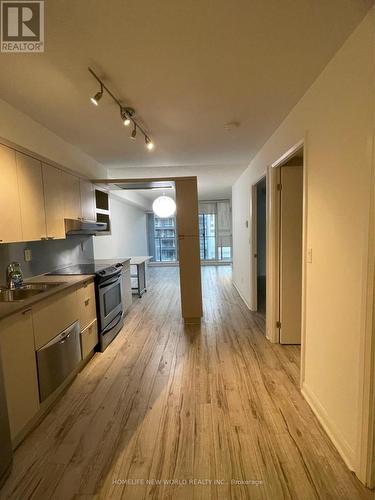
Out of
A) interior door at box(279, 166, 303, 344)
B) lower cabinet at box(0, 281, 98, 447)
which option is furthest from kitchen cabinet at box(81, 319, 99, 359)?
interior door at box(279, 166, 303, 344)

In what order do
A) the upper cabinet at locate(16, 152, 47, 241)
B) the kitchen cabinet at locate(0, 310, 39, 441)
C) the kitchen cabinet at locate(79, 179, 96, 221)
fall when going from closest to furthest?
1. the kitchen cabinet at locate(0, 310, 39, 441)
2. the upper cabinet at locate(16, 152, 47, 241)
3. the kitchen cabinet at locate(79, 179, 96, 221)

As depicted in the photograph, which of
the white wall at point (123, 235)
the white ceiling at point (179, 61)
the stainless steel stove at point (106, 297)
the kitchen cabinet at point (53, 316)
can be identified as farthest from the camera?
the white wall at point (123, 235)

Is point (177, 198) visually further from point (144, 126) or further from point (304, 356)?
point (304, 356)

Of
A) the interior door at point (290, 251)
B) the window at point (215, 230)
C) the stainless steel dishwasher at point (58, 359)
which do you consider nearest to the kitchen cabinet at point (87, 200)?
the stainless steel dishwasher at point (58, 359)

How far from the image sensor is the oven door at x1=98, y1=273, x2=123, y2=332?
10.1 ft

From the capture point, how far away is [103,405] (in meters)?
2.12

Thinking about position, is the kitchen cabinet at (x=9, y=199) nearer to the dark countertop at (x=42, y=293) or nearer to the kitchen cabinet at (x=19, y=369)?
the dark countertop at (x=42, y=293)

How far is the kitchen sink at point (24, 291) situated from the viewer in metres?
2.15

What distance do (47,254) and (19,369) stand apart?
1495mm

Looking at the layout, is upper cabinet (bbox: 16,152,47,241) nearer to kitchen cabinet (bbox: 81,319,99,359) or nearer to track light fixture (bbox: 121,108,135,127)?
track light fixture (bbox: 121,108,135,127)

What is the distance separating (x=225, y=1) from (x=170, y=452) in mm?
2606

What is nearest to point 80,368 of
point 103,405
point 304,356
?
point 103,405

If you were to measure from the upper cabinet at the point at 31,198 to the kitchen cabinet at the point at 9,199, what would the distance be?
51 millimetres

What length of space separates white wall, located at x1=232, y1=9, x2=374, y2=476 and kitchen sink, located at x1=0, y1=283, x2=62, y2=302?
7.42ft
